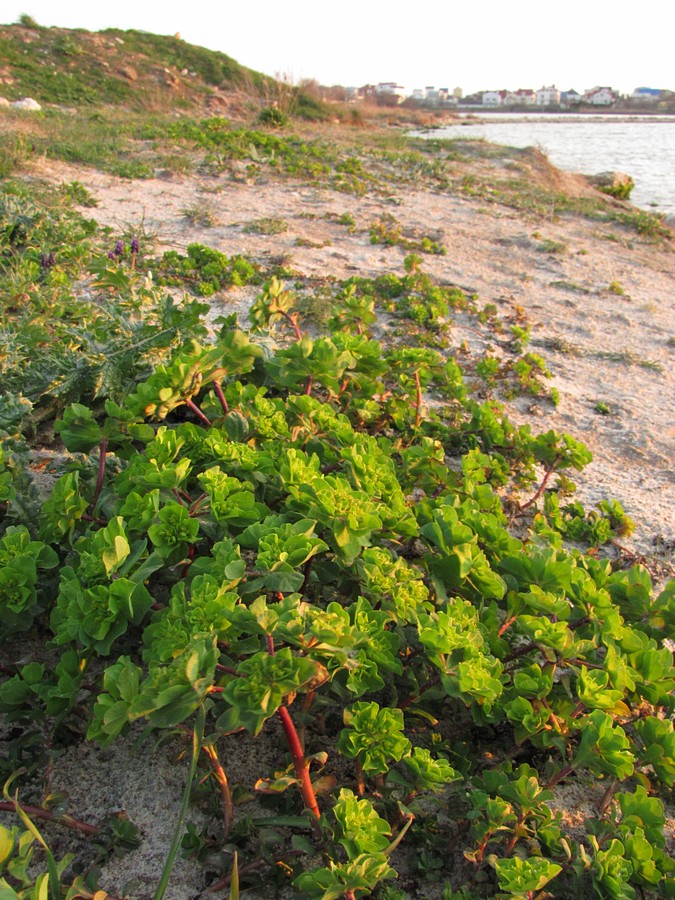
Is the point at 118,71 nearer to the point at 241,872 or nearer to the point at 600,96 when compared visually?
the point at 241,872

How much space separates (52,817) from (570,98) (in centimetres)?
10773

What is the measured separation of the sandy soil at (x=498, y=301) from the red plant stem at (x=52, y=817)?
9cm

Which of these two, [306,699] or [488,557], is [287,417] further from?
[306,699]

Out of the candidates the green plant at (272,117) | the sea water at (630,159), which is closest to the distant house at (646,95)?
the sea water at (630,159)

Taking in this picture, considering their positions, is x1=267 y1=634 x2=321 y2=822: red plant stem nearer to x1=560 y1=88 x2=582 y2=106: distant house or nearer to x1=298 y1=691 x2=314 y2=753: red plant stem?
x1=298 y1=691 x2=314 y2=753: red plant stem

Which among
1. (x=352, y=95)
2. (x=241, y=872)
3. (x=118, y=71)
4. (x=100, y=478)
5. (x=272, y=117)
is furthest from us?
(x=352, y=95)

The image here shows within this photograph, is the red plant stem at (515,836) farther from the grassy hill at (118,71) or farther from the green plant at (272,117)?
the grassy hill at (118,71)

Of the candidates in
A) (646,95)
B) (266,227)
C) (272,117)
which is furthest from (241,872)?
(646,95)

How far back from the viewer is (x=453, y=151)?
14305 mm

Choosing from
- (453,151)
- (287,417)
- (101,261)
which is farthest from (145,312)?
(453,151)

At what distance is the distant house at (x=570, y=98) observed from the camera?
82.4 meters

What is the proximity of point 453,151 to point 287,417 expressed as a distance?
14.3 m

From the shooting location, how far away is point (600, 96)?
85.6 meters

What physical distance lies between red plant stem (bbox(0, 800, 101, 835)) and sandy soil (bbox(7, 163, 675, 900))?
9cm
